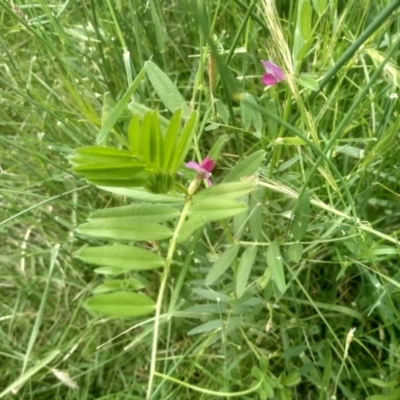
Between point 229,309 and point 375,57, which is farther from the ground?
point 375,57

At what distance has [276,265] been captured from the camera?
56 centimetres

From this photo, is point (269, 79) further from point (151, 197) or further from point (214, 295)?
point (214, 295)

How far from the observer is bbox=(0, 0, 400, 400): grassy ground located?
68cm

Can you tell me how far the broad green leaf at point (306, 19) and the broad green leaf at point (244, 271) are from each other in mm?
219

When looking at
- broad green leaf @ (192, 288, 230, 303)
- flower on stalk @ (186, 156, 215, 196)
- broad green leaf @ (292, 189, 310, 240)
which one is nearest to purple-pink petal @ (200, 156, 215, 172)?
flower on stalk @ (186, 156, 215, 196)

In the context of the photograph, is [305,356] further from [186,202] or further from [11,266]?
[11,266]

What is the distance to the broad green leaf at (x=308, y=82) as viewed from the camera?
499 millimetres

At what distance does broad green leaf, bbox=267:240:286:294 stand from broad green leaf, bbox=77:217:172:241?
16 centimetres

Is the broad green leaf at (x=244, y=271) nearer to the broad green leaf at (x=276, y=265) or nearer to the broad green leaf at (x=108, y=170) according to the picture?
the broad green leaf at (x=276, y=265)

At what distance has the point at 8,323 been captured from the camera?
935 millimetres

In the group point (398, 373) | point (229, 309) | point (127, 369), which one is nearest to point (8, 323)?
point (127, 369)

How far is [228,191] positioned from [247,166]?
7 cm

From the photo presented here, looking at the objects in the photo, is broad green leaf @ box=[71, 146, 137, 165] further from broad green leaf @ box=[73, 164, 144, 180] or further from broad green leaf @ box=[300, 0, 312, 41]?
broad green leaf @ box=[300, 0, 312, 41]

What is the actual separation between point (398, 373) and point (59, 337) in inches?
20.9
